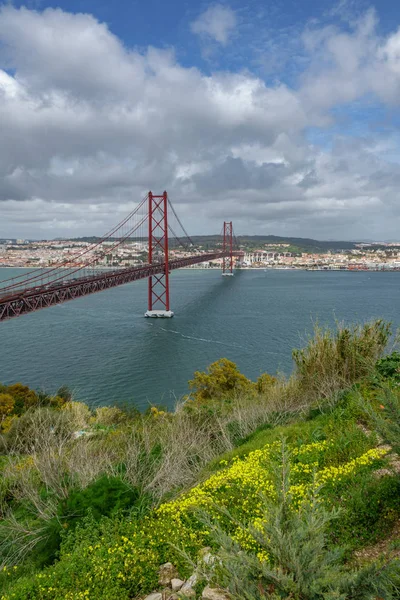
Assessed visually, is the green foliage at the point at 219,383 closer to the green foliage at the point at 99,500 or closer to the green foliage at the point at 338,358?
the green foliage at the point at 338,358

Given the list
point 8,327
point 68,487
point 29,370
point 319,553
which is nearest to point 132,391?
point 29,370

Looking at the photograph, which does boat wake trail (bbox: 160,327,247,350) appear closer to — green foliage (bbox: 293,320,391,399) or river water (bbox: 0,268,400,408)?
river water (bbox: 0,268,400,408)

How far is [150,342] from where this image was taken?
2022 cm

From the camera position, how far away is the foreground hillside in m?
1.74

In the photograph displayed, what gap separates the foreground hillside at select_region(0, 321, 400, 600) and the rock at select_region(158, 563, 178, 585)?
0.4 inches

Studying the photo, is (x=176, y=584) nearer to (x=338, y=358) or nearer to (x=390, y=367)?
(x=390, y=367)

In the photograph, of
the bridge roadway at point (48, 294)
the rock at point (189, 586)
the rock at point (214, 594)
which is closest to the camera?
the rock at point (214, 594)

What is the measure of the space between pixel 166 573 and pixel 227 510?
593mm

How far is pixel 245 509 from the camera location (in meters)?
3.06

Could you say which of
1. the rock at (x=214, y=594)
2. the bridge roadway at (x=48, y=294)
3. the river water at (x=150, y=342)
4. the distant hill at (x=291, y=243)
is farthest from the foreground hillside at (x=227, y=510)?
the distant hill at (x=291, y=243)

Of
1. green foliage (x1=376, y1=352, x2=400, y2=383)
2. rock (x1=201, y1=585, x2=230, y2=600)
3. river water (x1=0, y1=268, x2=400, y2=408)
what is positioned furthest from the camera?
river water (x1=0, y1=268, x2=400, y2=408)

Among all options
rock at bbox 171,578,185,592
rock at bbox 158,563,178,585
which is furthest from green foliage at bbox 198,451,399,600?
rock at bbox 158,563,178,585

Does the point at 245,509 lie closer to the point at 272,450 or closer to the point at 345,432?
the point at 272,450

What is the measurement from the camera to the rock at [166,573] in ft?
8.71
